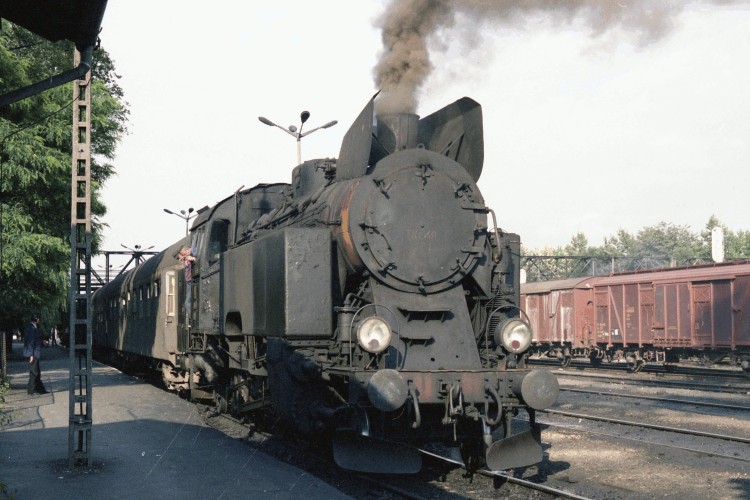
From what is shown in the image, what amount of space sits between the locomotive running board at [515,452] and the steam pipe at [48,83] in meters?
4.69

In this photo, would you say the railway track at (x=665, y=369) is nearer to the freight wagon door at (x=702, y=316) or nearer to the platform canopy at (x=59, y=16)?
the freight wagon door at (x=702, y=316)

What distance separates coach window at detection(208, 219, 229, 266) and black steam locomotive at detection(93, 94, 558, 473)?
89.4 inches

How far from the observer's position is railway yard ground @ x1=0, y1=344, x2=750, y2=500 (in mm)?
7535

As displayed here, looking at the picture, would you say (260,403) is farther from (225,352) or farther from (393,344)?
(393,344)

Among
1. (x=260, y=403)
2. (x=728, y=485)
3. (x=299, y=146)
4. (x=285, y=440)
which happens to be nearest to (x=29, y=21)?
(x=260, y=403)

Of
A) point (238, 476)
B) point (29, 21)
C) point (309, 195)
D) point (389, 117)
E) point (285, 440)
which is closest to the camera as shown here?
point (29, 21)

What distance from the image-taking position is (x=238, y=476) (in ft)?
25.8

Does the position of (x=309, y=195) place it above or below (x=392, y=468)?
above

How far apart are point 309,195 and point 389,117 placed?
149 centimetres

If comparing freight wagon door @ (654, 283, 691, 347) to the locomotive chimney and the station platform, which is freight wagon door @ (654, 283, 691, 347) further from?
the locomotive chimney

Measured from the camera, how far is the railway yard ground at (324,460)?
7.54m

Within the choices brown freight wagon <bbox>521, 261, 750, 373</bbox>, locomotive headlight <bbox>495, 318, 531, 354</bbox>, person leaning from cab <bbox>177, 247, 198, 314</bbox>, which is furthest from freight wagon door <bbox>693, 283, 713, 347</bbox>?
locomotive headlight <bbox>495, 318, 531, 354</bbox>

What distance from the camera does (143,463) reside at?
8672 mm

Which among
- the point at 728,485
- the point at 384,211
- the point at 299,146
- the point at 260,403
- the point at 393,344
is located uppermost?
the point at 299,146
